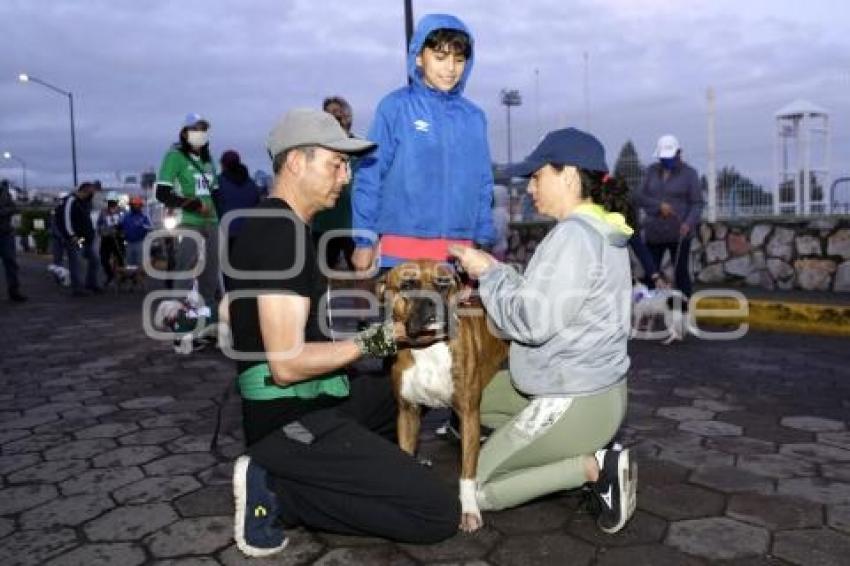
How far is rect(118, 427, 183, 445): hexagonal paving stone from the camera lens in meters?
4.76

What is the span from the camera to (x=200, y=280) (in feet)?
26.3

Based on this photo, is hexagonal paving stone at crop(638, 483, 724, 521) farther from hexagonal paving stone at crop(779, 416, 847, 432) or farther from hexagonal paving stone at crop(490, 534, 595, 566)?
hexagonal paving stone at crop(779, 416, 847, 432)

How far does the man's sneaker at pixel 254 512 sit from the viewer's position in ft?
9.96

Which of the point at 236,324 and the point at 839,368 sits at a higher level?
the point at 236,324

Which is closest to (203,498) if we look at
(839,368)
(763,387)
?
(763,387)

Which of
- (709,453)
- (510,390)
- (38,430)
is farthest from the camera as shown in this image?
(38,430)

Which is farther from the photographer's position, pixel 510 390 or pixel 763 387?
pixel 763 387

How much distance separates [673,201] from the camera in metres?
8.70

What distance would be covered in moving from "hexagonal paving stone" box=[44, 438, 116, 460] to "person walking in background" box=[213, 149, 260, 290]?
12.6 feet

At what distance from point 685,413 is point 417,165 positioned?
8.84 ft

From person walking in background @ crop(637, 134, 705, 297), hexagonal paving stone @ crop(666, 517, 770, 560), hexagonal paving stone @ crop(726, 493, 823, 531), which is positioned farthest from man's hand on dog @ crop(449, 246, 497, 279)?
person walking in background @ crop(637, 134, 705, 297)

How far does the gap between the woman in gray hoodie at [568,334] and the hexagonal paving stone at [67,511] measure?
1924 millimetres

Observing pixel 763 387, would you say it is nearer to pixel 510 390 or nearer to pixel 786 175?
pixel 510 390

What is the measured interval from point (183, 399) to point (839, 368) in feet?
18.6
